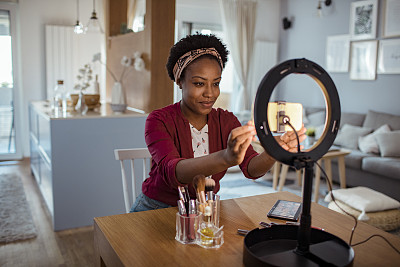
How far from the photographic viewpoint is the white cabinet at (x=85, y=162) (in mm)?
2926

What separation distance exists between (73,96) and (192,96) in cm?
253

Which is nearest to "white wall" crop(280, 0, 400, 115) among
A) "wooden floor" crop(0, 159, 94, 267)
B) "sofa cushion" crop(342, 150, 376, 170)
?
"sofa cushion" crop(342, 150, 376, 170)

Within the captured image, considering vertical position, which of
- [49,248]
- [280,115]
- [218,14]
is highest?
[218,14]

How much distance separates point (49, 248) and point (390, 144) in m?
3.51

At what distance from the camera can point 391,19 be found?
475 cm

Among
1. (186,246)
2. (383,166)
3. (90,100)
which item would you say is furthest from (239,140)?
(383,166)

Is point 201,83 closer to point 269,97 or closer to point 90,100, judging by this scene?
point 269,97

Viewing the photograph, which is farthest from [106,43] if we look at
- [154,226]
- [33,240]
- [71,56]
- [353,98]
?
[154,226]

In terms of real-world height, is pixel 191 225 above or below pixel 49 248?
above

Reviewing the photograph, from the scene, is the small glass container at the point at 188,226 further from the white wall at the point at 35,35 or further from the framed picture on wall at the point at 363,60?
the white wall at the point at 35,35

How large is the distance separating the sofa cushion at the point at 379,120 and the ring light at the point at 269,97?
156 inches

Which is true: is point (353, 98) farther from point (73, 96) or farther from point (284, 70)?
point (284, 70)

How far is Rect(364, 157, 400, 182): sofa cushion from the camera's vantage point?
3.81m

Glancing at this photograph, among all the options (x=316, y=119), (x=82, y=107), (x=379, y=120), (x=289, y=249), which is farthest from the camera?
(x=316, y=119)
